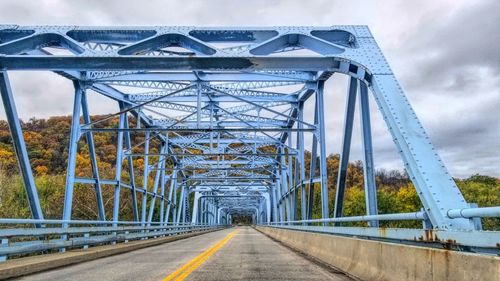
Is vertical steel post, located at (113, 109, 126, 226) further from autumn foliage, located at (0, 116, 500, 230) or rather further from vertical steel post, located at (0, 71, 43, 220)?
autumn foliage, located at (0, 116, 500, 230)

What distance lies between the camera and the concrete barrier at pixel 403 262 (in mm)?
3918

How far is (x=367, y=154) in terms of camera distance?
9750 mm

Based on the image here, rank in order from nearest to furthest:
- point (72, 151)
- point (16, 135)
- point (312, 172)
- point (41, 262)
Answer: point (41, 262) < point (16, 135) < point (72, 151) < point (312, 172)

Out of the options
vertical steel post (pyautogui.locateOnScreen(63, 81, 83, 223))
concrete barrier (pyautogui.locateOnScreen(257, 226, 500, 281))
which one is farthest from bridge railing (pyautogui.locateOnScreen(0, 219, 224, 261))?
concrete barrier (pyautogui.locateOnScreen(257, 226, 500, 281))

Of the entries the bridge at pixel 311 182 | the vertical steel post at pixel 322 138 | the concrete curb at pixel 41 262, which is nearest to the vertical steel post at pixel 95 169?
the bridge at pixel 311 182

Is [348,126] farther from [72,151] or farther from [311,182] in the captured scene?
[72,151]

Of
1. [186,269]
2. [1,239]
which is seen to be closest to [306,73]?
[186,269]

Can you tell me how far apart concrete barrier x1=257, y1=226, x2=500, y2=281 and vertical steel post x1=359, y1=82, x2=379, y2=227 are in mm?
945

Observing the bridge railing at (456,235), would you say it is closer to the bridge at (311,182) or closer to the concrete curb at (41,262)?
the bridge at (311,182)

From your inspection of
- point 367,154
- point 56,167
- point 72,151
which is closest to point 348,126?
point 367,154

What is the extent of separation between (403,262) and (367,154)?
14.3 feet

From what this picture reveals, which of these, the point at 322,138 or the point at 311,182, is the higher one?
the point at 322,138

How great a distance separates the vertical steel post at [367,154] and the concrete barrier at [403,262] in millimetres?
945

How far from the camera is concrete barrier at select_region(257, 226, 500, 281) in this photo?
392 centimetres
